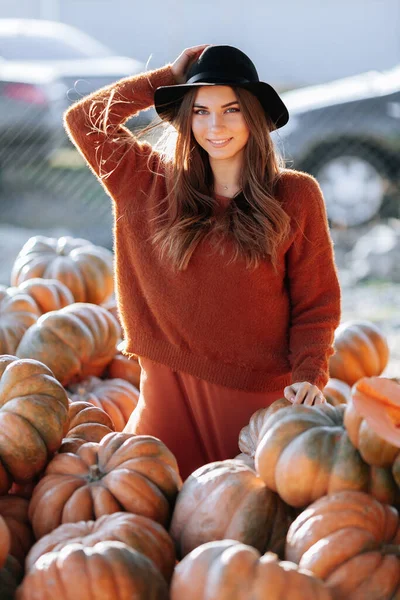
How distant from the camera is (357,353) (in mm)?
3814

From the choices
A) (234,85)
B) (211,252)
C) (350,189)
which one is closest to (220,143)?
(234,85)

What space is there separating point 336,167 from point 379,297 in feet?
8.39

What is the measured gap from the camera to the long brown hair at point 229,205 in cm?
271

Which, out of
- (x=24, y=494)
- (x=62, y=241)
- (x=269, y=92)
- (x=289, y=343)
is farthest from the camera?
(x=62, y=241)

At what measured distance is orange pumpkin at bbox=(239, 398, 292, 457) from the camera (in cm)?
242

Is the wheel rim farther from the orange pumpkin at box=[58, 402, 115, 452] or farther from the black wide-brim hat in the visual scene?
the orange pumpkin at box=[58, 402, 115, 452]

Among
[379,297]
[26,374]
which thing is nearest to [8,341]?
[26,374]

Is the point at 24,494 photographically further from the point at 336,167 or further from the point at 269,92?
the point at 336,167

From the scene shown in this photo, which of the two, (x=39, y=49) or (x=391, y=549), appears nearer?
(x=391, y=549)

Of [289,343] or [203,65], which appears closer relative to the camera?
[203,65]

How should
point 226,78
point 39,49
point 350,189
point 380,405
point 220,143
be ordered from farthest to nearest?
point 39,49 → point 350,189 → point 220,143 → point 226,78 → point 380,405

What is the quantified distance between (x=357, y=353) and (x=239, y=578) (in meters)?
2.47

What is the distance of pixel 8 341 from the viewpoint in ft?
11.5

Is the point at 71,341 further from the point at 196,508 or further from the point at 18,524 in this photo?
the point at 196,508
